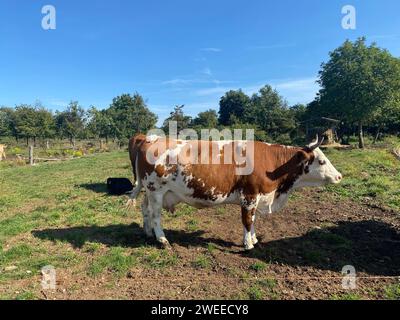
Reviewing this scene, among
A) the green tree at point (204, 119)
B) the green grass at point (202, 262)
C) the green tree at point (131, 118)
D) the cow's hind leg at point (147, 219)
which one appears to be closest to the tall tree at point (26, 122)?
the green tree at point (131, 118)

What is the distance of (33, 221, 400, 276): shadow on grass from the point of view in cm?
611

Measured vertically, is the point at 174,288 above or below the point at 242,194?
below

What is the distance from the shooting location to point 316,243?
22.7 ft

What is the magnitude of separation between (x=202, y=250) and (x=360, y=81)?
22.2 meters

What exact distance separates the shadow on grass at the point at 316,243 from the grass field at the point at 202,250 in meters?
0.02

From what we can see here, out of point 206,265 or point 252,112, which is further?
point 252,112

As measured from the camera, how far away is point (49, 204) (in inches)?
428

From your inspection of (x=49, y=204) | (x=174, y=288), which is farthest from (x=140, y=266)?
(x=49, y=204)

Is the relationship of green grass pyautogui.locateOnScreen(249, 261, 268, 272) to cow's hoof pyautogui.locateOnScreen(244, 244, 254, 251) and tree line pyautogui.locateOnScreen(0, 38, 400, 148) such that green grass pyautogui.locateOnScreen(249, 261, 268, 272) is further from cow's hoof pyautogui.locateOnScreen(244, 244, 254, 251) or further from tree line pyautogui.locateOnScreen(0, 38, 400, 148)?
tree line pyautogui.locateOnScreen(0, 38, 400, 148)

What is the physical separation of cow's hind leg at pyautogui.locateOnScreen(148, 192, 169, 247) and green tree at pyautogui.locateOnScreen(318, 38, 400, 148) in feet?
71.8

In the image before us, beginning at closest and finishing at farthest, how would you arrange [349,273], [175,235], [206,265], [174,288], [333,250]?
[174,288] → [349,273] → [206,265] → [333,250] → [175,235]

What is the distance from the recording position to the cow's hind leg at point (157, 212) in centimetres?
683

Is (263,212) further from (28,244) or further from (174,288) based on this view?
(28,244)
